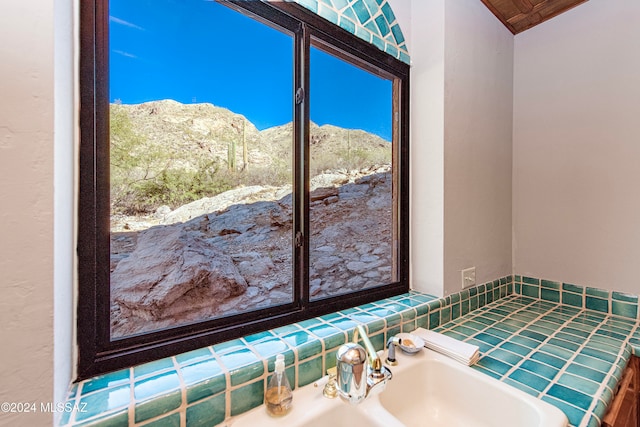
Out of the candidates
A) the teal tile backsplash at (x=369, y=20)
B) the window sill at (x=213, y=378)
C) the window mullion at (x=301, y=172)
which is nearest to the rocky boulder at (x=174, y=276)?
the window sill at (x=213, y=378)

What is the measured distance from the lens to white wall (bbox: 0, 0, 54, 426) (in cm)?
47

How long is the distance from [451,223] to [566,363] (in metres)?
0.61

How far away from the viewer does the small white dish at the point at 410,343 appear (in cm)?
95

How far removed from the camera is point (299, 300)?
1.00 meters

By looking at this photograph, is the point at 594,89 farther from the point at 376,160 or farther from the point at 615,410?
the point at 615,410

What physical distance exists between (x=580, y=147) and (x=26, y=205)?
2.08m

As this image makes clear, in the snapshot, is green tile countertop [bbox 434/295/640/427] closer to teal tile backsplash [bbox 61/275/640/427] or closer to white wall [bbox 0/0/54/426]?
teal tile backsplash [bbox 61/275/640/427]

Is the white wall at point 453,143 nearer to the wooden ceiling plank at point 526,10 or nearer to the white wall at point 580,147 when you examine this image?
the wooden ceiling plank at point 526,10

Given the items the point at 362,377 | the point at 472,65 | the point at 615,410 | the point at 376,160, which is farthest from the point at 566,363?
the point at 472,65

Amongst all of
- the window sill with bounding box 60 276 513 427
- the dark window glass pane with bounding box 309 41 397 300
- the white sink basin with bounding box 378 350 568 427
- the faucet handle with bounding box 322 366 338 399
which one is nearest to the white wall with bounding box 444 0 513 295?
the dark window glass pane with bounding box 309 41 397 300

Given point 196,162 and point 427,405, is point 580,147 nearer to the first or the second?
point 427,405

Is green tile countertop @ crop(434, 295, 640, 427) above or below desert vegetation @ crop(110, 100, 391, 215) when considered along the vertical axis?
below

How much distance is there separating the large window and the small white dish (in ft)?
0.75

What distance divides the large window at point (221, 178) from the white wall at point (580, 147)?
0.83m
